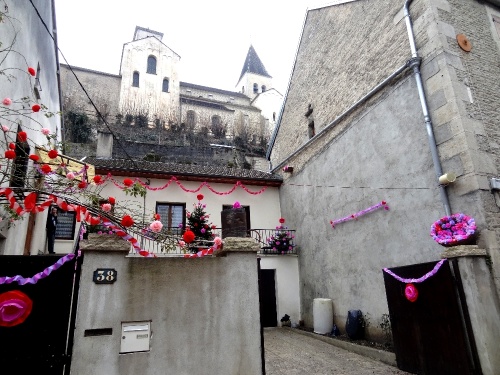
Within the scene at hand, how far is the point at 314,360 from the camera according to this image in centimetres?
705

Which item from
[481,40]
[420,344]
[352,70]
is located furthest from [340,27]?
[420,344]

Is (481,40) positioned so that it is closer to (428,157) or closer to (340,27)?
(428,157)

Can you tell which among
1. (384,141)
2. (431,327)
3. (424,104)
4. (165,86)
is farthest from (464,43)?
(165,86)

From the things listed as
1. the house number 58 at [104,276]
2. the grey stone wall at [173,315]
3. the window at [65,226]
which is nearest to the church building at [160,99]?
the window at [65,226]

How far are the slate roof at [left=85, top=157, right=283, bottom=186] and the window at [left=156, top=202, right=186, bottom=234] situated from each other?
1142mm

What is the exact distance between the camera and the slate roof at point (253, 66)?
48781 mm

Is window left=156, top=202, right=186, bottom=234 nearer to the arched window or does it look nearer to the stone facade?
the stone facade

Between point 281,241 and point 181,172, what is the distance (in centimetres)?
485

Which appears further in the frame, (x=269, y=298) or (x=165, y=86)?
(x=165, y=86)

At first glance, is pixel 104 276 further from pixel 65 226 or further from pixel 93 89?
pixel 93 89

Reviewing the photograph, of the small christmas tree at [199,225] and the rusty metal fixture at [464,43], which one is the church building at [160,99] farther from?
the rusty metal fixture at [464,43]

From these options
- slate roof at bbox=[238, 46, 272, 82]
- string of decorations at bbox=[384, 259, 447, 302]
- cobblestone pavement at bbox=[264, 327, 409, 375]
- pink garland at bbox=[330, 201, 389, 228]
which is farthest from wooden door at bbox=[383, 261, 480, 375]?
slate roof at bbox=[238, 46, 272, 82]

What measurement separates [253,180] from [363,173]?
555cm

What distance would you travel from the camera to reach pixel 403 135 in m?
7.82
